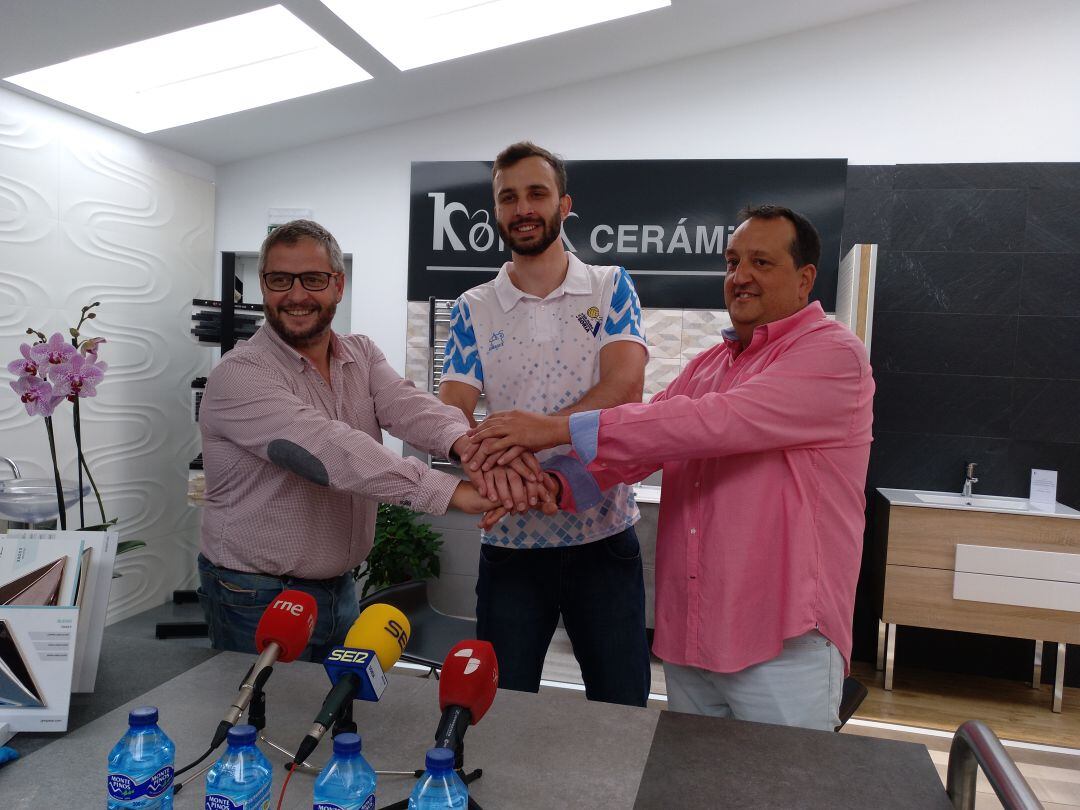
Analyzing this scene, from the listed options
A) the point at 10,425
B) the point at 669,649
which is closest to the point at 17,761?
the point at 669,649

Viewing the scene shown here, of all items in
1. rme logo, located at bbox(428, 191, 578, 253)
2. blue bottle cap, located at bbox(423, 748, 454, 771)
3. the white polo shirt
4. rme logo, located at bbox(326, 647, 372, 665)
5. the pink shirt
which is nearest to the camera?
Result: blue bottle cap, located at bbox(423, 748, 454, 771)

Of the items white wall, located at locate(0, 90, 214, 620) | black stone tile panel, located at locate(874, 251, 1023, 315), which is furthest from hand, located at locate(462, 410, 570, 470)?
black stone tile panel, located at locate(874, 251, 1023, 315)

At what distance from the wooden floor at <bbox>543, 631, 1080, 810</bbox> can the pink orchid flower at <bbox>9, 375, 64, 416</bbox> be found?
9.44ft

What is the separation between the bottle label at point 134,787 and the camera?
37.3 inches

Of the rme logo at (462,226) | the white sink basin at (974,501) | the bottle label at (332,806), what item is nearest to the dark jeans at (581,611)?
the bottle label at (332,806)

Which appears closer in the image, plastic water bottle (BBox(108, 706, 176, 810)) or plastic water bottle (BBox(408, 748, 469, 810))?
plastic water bottle (BBox(408, 748, 469, 810))

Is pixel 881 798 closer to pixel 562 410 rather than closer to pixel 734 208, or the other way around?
pixel 562 410

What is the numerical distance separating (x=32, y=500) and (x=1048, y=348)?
459cm

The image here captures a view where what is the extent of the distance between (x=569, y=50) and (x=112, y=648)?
3.53m

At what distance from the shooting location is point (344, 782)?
0.90 metres

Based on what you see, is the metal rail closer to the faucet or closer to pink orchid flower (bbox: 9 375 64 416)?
pink orchid flower (bbox: 9 375 64 416)

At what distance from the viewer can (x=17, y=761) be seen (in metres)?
1.17

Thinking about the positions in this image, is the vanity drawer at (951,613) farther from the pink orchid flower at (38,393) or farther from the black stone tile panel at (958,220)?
the pink orchid flower at (38,393)

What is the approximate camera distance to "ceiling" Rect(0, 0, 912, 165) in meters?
3.18
